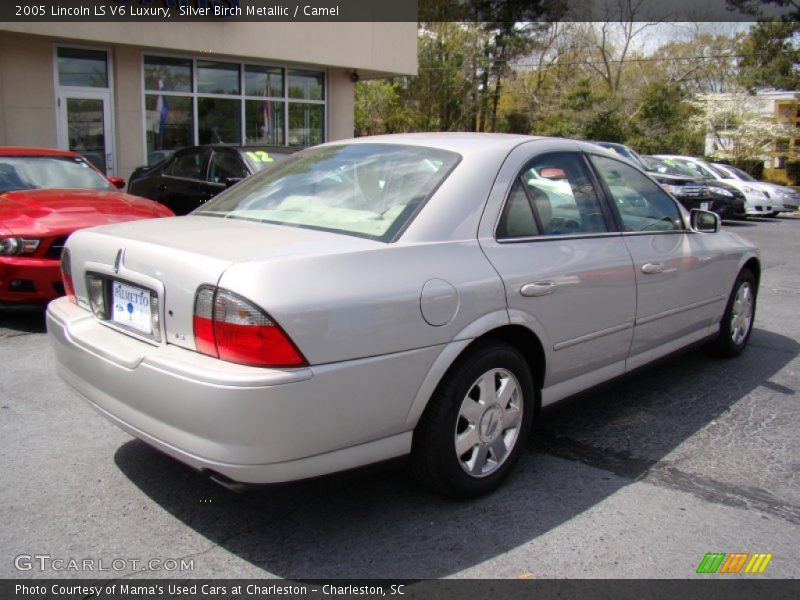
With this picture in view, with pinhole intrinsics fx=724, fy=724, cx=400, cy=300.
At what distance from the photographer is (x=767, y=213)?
19.4 metres

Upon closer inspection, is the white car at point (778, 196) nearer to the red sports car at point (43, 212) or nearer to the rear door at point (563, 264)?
the red sports car at point (43, 212)

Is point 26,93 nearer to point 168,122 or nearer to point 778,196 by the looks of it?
point 168,122

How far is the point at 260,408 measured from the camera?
2.47m

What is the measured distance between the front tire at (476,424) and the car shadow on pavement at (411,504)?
141 mm

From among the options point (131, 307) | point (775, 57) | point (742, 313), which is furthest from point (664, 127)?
point (131, 307)

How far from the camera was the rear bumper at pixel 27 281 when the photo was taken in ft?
18.6

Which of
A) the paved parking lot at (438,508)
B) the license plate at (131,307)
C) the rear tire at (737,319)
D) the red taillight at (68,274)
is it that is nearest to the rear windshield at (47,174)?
the paved parking lot at (438,508)

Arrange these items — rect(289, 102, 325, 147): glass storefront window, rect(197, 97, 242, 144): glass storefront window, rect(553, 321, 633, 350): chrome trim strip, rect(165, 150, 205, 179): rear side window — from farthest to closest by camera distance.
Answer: rect(289, 102, 325, 147): glass storefront window
rect(197, 97, 242, 144): glass storefront window
rect(165, 150, 205, 179): rear side window
rect(553, 321, 633, 350): chrome trim strip

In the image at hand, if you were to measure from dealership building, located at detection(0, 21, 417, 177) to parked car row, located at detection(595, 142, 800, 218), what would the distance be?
6.44 m

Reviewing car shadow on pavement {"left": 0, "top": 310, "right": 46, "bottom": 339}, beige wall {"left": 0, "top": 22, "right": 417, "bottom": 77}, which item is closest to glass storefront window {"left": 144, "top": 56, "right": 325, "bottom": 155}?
beige wall {"left": 0, "top": 22, "right": 417, "bottom": 77}

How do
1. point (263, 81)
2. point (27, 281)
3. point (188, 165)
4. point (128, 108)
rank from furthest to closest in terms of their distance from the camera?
1. point (263, 81)
2. point (128, 108)
3. point (188, 165)
4. point (27, 281)

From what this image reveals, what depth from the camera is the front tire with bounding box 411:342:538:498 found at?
9.80 ft

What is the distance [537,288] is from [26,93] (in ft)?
41.0

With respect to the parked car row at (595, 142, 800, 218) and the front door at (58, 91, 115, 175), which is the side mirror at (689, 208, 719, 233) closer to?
the front door at (58, 91, 115, 175)
